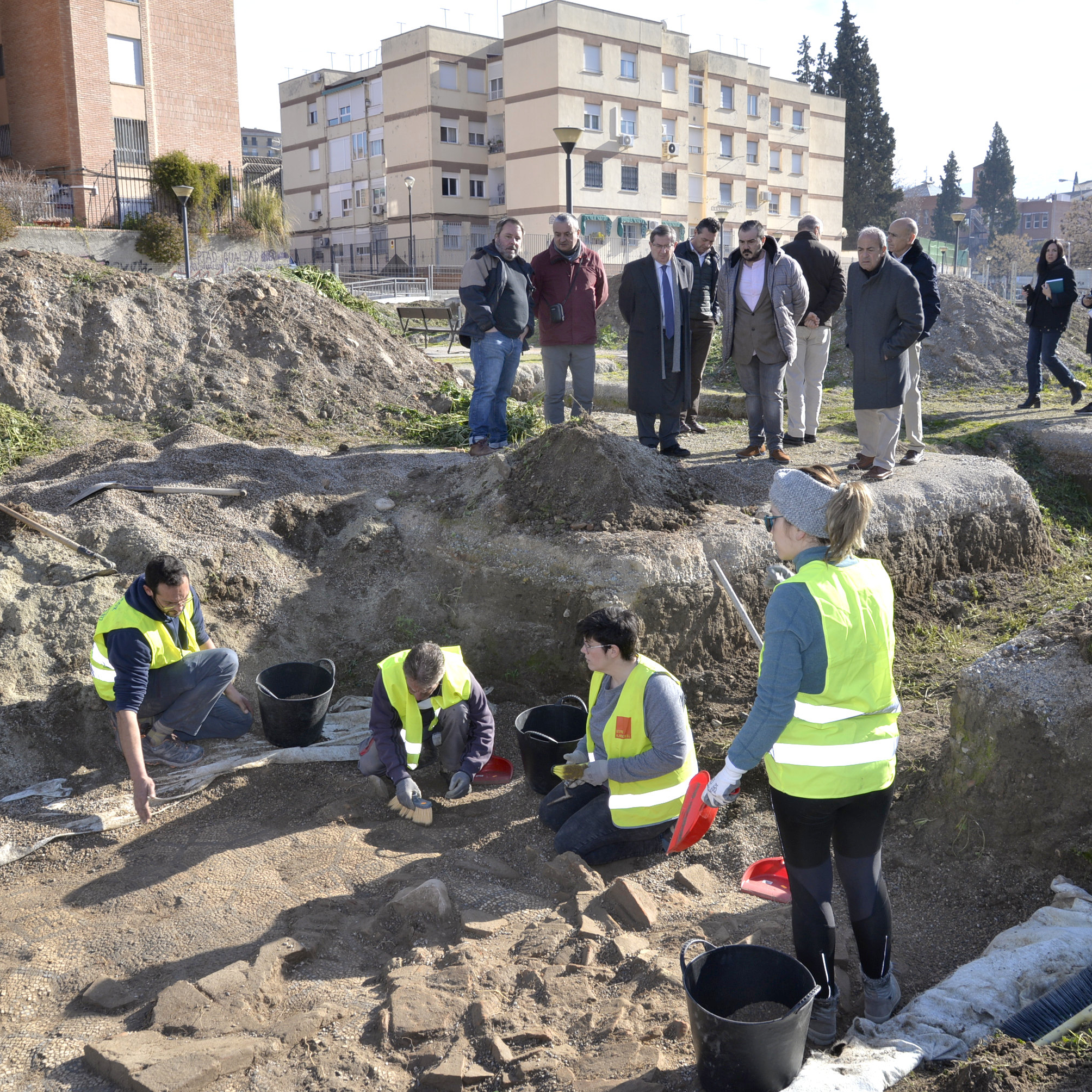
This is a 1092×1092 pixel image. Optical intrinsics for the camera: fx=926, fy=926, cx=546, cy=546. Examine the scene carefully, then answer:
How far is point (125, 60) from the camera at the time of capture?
77.9 ft

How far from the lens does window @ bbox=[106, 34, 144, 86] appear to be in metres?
23.4

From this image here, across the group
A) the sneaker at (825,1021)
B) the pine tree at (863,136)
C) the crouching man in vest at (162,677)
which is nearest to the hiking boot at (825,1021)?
the sneaker at (825,1021)

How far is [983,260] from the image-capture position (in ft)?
206

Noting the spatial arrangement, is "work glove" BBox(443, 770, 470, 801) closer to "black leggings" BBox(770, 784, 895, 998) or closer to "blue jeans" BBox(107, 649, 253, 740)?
"blue jeans" BBox(107, 649, 253, 740)

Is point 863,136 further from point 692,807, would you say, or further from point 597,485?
point 692,807

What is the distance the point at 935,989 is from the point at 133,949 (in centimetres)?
301

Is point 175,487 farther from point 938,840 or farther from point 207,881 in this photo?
point 938,840

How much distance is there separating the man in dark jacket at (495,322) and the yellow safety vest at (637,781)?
3963 millimetres

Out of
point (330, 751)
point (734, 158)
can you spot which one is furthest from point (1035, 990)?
point (734, 158)

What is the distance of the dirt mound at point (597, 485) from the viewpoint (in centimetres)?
634

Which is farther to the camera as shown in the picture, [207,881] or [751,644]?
[751,644]

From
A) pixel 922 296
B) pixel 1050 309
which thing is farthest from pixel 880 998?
pixel 1050 309

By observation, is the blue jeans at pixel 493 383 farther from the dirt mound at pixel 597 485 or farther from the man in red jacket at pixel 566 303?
the dirt mound at pixel 597 485

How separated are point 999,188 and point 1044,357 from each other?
71229 millimetres
